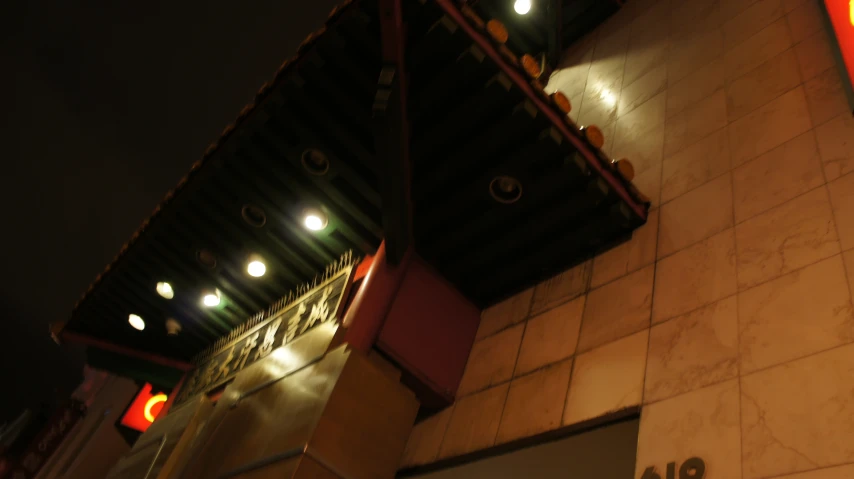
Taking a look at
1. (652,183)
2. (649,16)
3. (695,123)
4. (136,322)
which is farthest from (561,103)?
(136,322)

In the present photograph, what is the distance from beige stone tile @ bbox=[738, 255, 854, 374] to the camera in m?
2.17

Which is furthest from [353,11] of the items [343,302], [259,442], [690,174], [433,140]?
[259,442]

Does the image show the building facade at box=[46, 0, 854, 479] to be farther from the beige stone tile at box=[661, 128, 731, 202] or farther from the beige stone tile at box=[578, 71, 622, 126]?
the beige stone tile at box=[578, 71, 622, 126]

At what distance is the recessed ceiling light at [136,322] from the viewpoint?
A: 19.5 feet

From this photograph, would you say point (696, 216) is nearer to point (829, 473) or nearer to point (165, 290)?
point (829, 473)

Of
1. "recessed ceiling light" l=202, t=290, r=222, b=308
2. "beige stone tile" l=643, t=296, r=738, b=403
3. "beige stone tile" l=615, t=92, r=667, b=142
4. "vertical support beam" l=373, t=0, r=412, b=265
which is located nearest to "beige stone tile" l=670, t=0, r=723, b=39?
"beige stone tile" l=615, t=92, r=667, b=142

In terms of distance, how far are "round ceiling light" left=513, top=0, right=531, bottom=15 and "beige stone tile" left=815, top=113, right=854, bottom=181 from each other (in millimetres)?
4730

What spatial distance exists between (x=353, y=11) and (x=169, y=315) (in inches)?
156

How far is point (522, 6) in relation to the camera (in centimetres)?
711

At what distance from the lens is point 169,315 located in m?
5.85

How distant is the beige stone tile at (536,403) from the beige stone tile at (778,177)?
1.26 meters

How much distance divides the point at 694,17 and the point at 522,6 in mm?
2282

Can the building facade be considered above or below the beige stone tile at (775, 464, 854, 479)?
above

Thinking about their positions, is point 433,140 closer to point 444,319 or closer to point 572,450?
point 444,319
